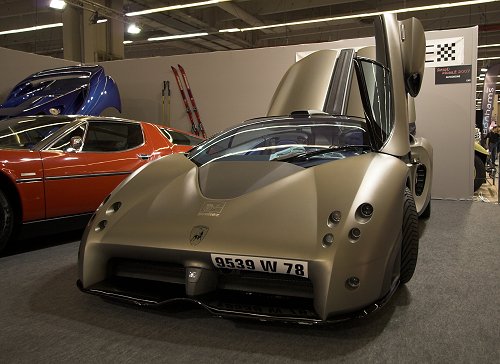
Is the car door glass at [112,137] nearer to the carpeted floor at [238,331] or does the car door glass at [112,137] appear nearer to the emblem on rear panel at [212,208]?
the carpeted floor at [238,331]

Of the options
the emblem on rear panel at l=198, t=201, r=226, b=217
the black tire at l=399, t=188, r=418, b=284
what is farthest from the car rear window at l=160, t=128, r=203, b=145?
the black tire at l=399, t=188, r=418, b=284

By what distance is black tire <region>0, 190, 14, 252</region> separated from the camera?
288 cm

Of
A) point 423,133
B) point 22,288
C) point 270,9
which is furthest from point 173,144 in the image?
point 270,9

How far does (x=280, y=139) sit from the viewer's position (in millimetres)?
2631

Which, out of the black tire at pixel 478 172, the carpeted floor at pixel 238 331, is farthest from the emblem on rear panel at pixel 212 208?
the black tire at pixel 478 172

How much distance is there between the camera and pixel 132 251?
183 cm

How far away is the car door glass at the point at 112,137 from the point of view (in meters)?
3.57

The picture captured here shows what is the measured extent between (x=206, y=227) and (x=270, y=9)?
1091 cm

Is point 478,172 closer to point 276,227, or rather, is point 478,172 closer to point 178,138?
point 178,138

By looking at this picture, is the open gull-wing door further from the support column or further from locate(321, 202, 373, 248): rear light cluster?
the support column

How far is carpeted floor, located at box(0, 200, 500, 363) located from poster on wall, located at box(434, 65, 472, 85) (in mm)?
4275

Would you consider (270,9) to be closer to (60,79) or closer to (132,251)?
(60,79)

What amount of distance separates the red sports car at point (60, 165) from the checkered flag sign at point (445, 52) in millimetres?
4349

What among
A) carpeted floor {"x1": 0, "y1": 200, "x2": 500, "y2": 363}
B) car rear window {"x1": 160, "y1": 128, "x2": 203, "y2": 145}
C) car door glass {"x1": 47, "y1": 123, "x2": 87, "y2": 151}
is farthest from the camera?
car rear window {"x1": 160, "y1": 128, "x2": 203, "y2": 145}
